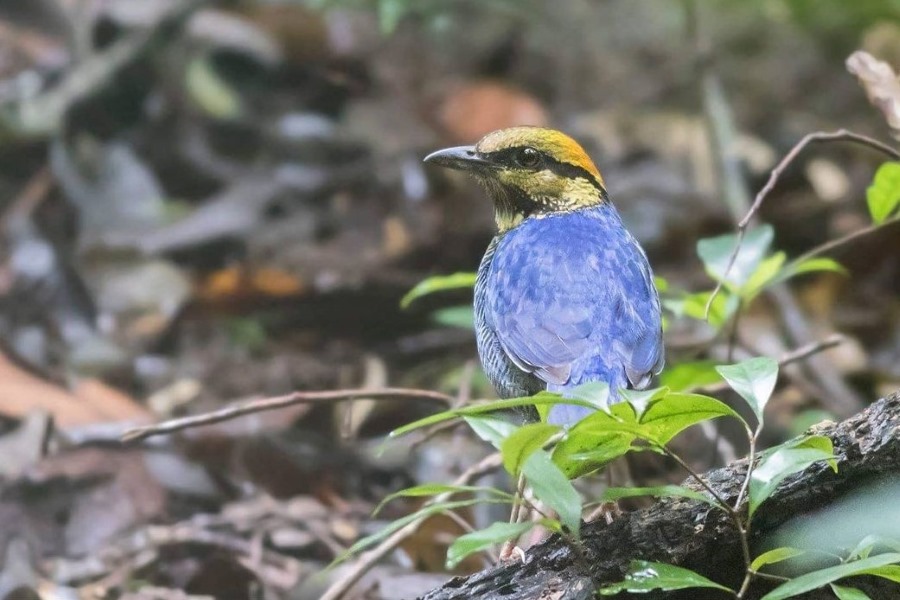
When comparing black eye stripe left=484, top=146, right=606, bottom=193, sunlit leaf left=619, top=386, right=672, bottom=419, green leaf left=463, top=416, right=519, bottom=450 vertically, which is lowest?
green leaf left=463, top=416, right=519, bottom=450

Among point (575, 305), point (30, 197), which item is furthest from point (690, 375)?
point (30, 197)

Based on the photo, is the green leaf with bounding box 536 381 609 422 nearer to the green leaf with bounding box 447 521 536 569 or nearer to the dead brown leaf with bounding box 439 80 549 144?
the green leaf with bounding box 447 521 536 569

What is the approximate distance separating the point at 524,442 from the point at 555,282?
5.14ft

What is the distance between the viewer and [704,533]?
2760mm

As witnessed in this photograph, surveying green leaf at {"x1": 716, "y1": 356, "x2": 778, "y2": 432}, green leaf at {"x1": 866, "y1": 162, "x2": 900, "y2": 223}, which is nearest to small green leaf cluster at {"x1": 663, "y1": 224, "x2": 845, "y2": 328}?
green leaf at {"x1": 866, "y1": 162, "x2": 900, "y2": 223}

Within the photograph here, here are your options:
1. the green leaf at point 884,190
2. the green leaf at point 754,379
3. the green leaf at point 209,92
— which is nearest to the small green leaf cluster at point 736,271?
the green leaf at point 884,190

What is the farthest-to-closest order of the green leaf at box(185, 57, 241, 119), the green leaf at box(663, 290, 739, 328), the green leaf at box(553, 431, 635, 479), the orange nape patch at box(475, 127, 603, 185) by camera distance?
1. the green leaf at box(185, 57, 241, 119)
2. the orange nape patch at box(475, 127, 603, 185)
3. the green leaf at box(663, 290, 739, 328)
4. the green leaf at box(553, 431, 635, 479)

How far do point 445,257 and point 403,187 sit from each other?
0.89 m

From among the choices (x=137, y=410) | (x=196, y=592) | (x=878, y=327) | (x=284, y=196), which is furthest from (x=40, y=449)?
(x=878, y=327)

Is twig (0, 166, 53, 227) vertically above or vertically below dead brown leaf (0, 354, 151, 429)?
above

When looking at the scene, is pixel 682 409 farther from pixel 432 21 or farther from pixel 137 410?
pixel 432 21

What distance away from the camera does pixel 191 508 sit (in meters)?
4.78

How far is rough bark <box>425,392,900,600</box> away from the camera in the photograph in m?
2.67

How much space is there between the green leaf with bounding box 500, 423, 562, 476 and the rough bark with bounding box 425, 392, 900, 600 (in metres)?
0.49
